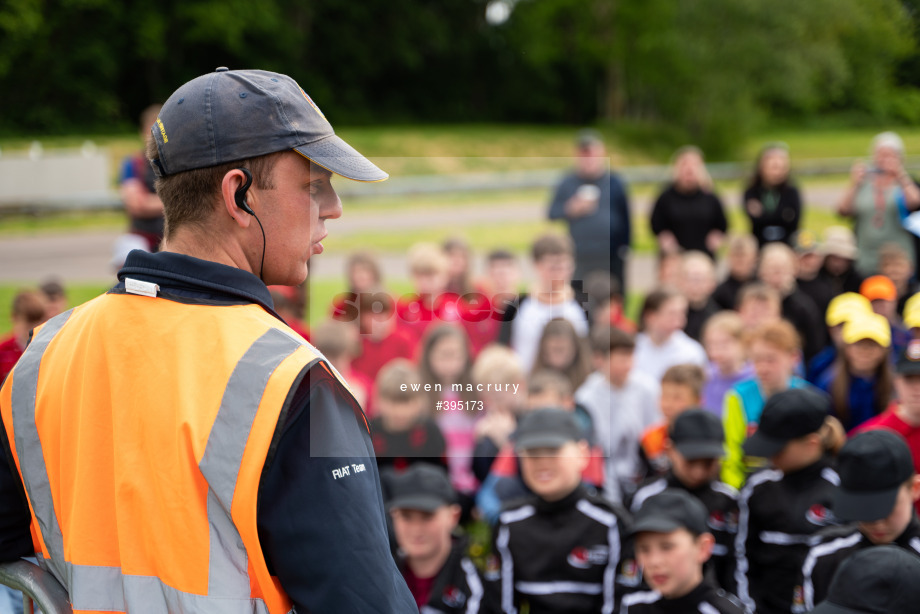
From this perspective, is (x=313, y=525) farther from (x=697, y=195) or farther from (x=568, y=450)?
(x=697, y=195)

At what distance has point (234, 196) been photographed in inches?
54.2

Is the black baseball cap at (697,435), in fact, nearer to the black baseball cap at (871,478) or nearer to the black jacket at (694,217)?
the black baseball cap at (871,478)

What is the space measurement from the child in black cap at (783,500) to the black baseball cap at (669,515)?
58 cm

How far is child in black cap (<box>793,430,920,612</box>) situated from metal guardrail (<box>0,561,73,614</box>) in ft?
8.38

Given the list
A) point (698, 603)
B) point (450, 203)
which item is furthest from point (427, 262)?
point (450, 203)

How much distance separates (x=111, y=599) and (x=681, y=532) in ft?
7.78

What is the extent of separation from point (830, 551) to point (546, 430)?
4.12 feet

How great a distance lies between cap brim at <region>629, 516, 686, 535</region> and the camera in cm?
322

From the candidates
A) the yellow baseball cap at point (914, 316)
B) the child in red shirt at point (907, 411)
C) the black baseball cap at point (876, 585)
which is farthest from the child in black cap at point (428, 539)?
the yellow baseball cap at point (914, 316)

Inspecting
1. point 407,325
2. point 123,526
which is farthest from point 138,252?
point 407,325

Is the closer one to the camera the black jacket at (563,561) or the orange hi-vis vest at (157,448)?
the orange hi-vis vest at (157,448)

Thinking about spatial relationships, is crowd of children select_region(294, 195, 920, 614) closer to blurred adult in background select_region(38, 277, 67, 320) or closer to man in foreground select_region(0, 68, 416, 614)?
blurred adult in background select_region(38, 277, 67, 320)

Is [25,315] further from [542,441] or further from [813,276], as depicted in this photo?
[813,276]

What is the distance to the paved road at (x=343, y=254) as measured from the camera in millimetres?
10789
